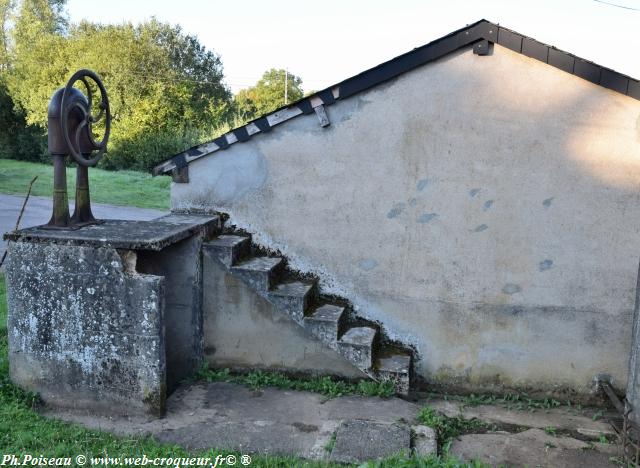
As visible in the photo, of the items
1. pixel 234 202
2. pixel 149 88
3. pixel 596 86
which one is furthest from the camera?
pixel 149 88

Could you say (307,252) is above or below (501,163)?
below

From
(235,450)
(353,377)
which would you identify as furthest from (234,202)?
(235,450)

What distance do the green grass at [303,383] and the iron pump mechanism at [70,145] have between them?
2270 mm

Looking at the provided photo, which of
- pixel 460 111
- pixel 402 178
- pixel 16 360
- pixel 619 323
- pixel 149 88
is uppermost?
pixel 149 88

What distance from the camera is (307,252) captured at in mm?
6477

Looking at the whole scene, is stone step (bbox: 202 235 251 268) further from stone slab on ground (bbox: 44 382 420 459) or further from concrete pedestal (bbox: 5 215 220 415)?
stone slab on ground (bbox: 44 382 420 459)

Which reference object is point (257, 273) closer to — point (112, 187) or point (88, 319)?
point (88, 319)

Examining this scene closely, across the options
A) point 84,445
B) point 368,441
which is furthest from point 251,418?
point 84,445

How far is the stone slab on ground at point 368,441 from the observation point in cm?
448

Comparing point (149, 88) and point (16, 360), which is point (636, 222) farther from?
point (149, 88)

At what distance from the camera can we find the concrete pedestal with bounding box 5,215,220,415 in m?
4.99

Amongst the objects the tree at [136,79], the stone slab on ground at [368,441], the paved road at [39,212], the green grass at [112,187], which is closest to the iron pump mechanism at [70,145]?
the stone slab on ground at [368,441]

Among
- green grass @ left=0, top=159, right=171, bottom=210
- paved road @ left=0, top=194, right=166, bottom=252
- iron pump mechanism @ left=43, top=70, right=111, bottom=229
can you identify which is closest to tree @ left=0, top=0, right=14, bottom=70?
green grass @ left=0, top=159, right=171, bottom=210

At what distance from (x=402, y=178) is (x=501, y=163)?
1109 mm
